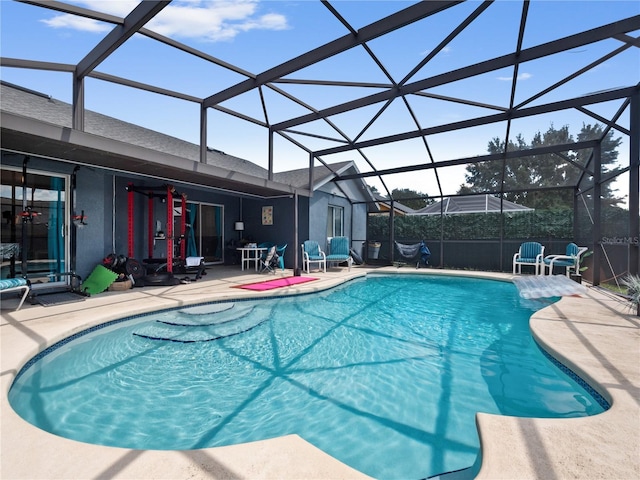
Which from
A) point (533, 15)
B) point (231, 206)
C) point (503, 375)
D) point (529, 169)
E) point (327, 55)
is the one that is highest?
point (529, 169)

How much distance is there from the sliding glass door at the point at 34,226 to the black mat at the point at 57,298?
1.17ft

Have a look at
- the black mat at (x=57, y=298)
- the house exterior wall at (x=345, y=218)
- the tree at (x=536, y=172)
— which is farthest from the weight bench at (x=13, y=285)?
the tree at (x=536, y=172)

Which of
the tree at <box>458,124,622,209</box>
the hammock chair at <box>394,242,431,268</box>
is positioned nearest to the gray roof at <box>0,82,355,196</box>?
the hammock chair at <box>394,242,431,268</box>

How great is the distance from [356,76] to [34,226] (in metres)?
6.33

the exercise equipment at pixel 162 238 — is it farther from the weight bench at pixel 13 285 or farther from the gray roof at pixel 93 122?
the weight bench at pixel 13 285

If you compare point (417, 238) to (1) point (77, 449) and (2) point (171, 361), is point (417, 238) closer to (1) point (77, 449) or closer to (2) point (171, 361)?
(2) point (171, 361)

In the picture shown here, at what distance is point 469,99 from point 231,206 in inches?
Answer: 310

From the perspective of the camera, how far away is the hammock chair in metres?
11.2

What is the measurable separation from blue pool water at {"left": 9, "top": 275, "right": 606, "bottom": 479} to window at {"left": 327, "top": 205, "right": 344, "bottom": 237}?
23.5 ft

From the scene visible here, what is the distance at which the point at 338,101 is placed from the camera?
6723mm

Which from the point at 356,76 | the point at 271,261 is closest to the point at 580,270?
the point at 356,76

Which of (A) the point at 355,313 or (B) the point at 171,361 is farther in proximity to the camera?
(A) the point at 355,313

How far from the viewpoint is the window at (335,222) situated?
12.0 metres

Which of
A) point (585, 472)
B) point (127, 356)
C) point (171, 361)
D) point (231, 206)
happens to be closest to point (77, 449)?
point (171, 361)
